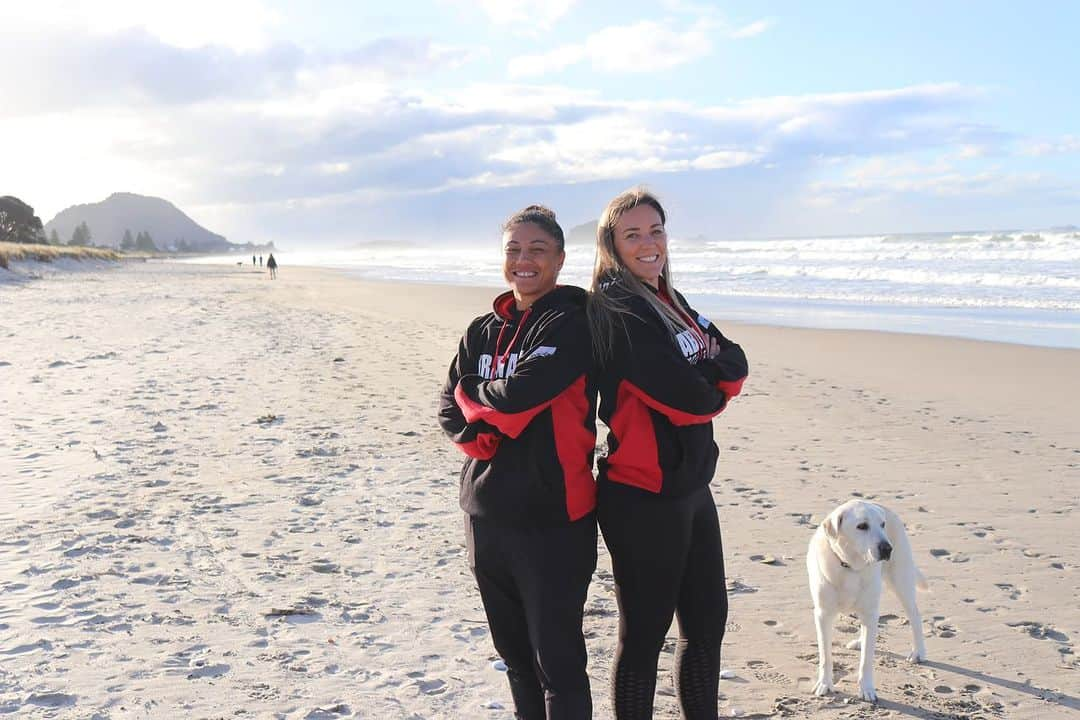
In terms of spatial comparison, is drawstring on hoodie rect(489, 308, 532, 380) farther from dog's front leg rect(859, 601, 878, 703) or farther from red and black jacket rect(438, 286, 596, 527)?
dog's front leg rect(859, 601, 878, 703)

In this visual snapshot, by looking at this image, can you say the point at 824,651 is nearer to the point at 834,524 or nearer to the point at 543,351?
the point at 834,524

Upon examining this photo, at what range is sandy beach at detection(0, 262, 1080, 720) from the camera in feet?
11.5

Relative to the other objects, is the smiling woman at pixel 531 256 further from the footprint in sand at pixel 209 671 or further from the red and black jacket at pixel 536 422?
the footprint in sand at pixel 209 671

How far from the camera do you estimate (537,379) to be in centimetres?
233

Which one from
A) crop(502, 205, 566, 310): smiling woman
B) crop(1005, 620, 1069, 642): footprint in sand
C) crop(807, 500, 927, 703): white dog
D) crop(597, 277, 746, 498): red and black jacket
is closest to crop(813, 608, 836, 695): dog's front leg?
crop(807, 500, 927, 703): white dog

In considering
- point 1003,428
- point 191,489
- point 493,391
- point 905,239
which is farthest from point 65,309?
point 905,239

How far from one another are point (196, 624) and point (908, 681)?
3110mm

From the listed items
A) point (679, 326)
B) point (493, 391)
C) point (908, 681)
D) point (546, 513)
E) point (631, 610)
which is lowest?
point (908, 681)

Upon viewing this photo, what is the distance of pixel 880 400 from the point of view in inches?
380

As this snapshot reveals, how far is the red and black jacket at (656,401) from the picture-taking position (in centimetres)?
242

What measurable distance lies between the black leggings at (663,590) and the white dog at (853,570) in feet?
3.01

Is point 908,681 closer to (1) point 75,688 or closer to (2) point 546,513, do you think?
(2) point 546,513

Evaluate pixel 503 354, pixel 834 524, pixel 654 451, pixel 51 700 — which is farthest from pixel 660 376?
pixel 51 700

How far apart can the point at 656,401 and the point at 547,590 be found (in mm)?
605
